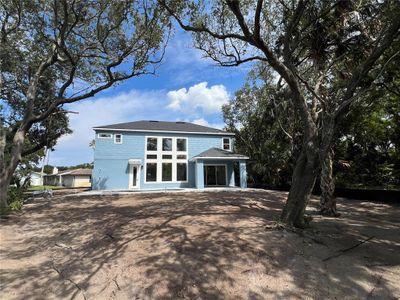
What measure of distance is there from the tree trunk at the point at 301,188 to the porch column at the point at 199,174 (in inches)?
591

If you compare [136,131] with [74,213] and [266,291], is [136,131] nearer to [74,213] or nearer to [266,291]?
[74,213]

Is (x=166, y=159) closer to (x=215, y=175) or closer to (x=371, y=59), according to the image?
(x=215, y=175)

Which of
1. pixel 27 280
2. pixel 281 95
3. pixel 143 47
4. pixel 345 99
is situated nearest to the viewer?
pixel 27 280

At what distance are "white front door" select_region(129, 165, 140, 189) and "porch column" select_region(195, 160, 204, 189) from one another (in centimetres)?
508

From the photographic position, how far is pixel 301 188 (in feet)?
24.2

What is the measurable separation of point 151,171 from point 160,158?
1401mm

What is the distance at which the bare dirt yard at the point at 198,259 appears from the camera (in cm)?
475

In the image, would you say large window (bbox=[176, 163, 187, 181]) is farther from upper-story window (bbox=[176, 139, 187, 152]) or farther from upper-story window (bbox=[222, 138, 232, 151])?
upper-story window (bbox=[222, 138, 232, 151])

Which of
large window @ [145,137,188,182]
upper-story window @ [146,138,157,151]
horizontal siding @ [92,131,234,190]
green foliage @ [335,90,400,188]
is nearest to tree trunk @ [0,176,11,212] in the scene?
horizontal siding @ [92,131,234,190]

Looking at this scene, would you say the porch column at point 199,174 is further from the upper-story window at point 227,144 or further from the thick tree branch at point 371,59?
the thick tree branch at point 371,59

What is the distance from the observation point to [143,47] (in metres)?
13.2

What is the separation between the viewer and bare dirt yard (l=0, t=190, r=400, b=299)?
475 cm

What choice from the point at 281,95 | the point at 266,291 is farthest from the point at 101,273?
the point at 281,95

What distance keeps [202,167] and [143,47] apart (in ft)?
39.6
